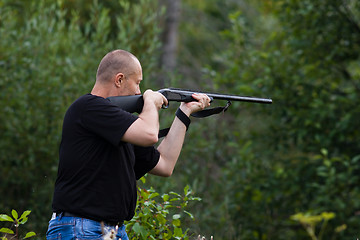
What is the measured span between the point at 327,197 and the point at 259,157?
66.0 inches

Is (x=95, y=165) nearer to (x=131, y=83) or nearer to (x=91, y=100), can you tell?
(x=91, y=100)

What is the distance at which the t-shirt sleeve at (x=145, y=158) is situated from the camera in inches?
145

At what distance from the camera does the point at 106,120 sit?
10.3 ft

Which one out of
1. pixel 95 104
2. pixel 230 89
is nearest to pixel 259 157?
pixel 230 89

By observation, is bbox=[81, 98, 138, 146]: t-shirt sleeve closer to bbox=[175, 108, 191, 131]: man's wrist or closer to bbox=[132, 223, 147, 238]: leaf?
bbox=[175, 108, 191, 131]: man's wrist

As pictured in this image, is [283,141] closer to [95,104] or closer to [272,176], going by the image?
[272,176]

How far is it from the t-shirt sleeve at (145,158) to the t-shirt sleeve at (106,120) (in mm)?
551

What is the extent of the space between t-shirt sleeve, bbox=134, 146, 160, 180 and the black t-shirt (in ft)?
1.40

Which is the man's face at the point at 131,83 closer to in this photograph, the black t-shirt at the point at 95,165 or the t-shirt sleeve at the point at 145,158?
the black t-shirt at the point at 95,165

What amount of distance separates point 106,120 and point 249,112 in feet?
23.1

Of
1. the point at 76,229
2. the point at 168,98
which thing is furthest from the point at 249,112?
the point at 76,229

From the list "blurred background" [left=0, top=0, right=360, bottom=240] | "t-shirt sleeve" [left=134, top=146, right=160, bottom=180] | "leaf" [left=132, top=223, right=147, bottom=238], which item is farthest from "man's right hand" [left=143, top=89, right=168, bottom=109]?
"blurred background" [left=0, top=0, right=360, bottom=240]

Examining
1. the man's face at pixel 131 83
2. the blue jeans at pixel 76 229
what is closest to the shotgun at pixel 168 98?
the man's face at pixel 131 83

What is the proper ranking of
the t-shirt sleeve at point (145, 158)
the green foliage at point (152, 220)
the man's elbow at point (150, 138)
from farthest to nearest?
1. the green foliage at point (152, 220)
2. the t-shirt sleeve at point (145, 158)
3. the man's elbow at point (150, 138)
